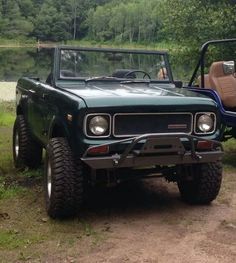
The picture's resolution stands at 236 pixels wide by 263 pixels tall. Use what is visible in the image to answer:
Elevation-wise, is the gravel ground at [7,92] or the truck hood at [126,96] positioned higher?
the truck hood at [126,96]

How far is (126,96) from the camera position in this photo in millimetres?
4941

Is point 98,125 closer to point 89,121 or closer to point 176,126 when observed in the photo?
point 89,121

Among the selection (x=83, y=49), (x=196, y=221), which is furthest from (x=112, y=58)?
(x=196, y=221)

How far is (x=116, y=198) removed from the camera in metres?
5.84

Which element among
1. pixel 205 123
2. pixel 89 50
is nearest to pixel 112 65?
pixel 89 50

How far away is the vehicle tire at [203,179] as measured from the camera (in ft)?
17.6

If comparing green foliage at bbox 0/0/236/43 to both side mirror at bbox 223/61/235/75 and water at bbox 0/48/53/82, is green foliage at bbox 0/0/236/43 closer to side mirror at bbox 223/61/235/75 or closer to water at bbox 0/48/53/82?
water at bbox 0/48/53/82

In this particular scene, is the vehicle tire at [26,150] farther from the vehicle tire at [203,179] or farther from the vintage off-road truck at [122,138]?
the vehicle tire at [203,179]

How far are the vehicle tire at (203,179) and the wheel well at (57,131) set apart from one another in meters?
1.24

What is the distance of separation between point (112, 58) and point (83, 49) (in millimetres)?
419

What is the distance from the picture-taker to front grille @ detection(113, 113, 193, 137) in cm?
488

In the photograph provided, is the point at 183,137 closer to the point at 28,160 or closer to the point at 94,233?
the point at 94,233

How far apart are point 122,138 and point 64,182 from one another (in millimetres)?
658

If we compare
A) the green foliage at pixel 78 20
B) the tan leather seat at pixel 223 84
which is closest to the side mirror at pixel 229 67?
the tan leather seat at pixel 223 84
